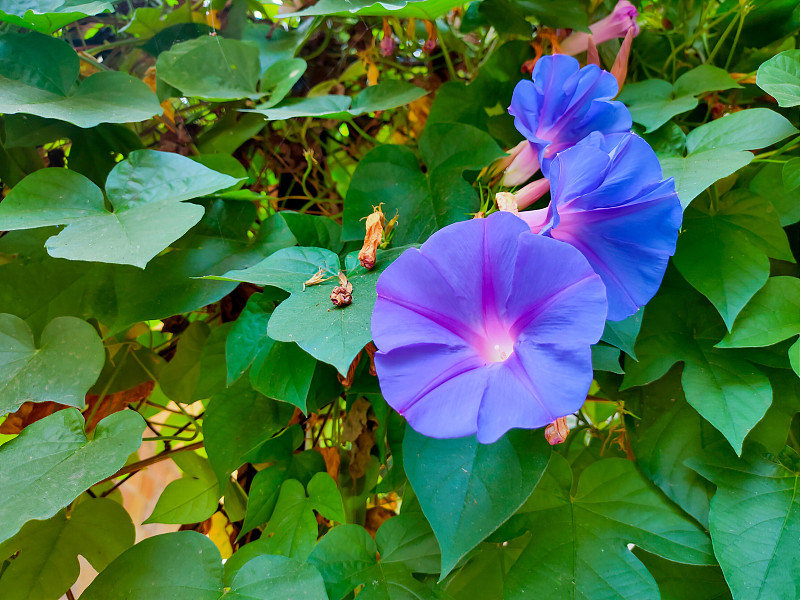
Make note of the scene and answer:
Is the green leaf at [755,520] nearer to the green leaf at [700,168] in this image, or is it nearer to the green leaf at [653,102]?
the green leaf at [700,168]

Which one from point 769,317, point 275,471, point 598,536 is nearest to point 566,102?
point 769,317

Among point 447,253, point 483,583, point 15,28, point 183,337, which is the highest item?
point 15,28

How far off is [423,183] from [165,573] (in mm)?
542

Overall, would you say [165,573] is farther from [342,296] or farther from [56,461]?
[342,296]

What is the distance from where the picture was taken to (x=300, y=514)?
25.0 inches

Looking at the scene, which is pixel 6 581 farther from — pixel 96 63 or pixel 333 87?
pixel 333 87

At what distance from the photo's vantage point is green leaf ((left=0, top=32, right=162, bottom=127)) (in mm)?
666

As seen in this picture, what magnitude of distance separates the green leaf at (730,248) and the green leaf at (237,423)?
512 millimetres

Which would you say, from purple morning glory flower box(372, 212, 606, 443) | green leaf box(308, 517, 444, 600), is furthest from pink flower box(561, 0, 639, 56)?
green leaf box(308, 517, 444, 600)

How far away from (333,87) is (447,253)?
653mm

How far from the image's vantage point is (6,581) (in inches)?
23.1

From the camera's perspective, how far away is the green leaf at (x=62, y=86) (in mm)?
666

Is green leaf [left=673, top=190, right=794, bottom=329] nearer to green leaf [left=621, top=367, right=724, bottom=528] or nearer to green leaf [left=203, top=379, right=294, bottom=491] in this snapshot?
green leaf [left=621, top=367, right=724, bottom=528]

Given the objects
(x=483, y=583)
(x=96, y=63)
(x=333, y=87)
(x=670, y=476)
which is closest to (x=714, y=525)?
(x=670, y=476)
